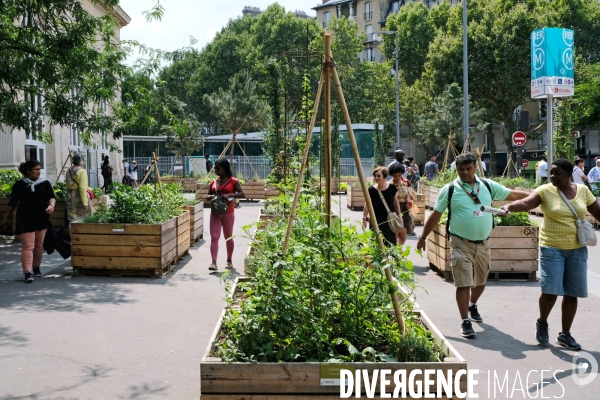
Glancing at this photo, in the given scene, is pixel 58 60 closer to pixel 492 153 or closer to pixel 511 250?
pixel 511 250

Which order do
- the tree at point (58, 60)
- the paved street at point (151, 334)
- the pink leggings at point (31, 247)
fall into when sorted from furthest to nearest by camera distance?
the tree at point (58, 60), the pink leggings at point (31, 247), the paved street at point (151, 334)

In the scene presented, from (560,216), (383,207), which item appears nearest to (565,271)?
(560,216)

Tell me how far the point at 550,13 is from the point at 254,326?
152 ft

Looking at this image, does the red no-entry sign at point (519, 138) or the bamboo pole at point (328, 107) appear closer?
the bamboo pole at point (328, 107)

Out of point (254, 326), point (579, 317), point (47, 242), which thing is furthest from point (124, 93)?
point (254, 326)

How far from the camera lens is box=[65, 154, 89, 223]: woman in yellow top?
41.2 ft

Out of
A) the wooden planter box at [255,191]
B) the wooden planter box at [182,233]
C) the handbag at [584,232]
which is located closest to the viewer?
the handbag at [584,232]

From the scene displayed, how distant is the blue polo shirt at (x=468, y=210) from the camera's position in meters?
6.98

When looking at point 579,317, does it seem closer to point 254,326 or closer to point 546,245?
point 546,245

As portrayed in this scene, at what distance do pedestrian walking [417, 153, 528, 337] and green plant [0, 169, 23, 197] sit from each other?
38.1 feet

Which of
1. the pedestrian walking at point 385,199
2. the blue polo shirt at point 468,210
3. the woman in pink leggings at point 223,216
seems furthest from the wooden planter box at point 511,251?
the woman in pink leggings at point 223,216

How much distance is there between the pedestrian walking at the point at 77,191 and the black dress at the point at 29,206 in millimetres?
2328

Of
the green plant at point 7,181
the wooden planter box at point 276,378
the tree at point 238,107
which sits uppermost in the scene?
the tree at point 238,107

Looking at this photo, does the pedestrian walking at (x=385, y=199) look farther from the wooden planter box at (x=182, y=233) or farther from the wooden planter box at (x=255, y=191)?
the wooden planter box at (x=255, y=191)
